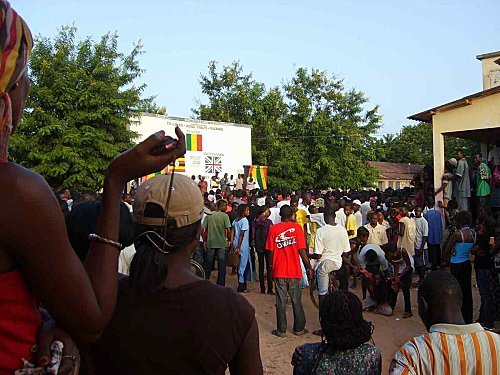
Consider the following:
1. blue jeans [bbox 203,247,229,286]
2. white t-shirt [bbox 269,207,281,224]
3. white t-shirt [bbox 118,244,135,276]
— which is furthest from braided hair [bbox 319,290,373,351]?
white t-shirt [bbox 269,207,281,224]

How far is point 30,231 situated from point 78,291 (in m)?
0.21

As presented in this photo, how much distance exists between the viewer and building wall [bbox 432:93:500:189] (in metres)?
14.2

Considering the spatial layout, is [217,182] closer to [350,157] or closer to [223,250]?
[350,157]

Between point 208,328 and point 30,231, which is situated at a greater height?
point 30,231

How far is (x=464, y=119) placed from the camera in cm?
1471

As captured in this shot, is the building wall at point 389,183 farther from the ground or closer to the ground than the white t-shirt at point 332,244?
farther from the ground

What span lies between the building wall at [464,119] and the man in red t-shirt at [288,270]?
8393mm

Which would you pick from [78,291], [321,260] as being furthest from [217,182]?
[78,291]

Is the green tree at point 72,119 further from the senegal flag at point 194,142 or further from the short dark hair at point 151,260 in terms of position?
the short dark hair at point 151,260

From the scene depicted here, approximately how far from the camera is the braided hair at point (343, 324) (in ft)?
9.76

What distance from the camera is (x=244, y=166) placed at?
27297 mm

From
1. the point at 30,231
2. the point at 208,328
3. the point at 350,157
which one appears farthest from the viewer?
the point at 350,157

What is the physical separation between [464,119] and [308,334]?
9.31m

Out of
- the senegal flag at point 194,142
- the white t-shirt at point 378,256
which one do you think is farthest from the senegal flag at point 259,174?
the white t-shirt at point 378,256
